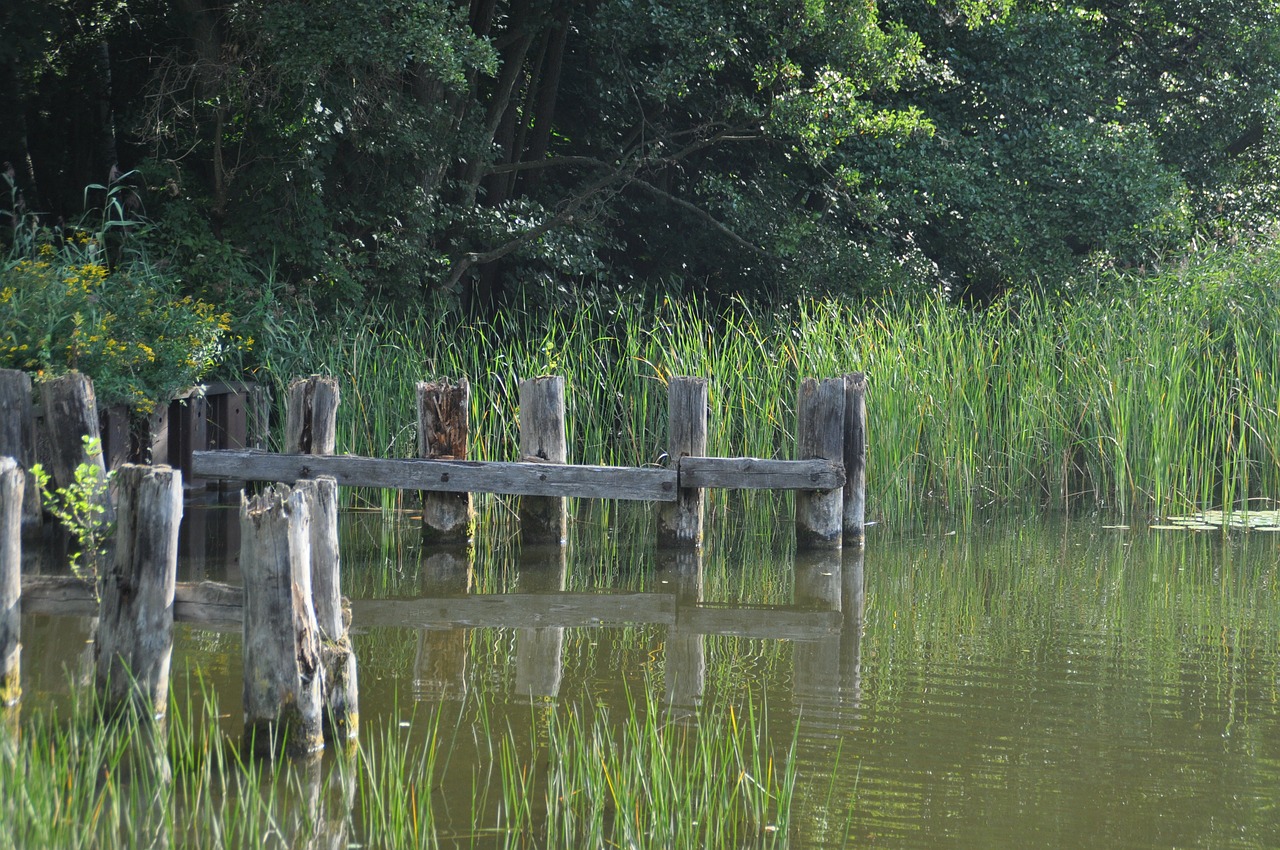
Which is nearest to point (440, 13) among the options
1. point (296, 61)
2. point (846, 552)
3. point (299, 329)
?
point (296, 61)

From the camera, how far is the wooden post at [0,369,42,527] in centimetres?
712

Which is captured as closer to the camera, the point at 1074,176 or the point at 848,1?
the point at 848,1

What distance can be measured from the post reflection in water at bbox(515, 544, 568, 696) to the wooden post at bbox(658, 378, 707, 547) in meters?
0.74

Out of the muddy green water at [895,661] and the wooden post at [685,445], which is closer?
the muddy green water at [895,661]

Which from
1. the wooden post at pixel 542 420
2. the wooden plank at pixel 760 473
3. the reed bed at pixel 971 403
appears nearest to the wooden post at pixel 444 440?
the wooden post at pixel 542 420

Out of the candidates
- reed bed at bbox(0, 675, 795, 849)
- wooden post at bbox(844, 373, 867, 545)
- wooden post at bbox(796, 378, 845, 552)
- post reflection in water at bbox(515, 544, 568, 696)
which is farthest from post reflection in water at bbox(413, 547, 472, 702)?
wooden post at bbox(844, 373, 867, 545)

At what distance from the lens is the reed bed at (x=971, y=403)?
400 inches

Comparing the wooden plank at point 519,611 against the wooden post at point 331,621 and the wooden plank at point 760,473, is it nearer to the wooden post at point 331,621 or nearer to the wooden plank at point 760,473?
the wooden plank at point 760,473

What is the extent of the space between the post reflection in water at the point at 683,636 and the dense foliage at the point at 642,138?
484cm

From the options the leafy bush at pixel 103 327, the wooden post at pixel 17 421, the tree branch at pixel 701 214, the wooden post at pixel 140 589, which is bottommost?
the wooden post at pixel 140 589

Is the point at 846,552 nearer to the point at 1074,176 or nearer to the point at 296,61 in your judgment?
the point at 296,61

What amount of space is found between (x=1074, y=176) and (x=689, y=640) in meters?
10.8

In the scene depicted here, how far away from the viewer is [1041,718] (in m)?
5.17

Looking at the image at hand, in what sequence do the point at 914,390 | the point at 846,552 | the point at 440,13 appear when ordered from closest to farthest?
1. the point at 846,552
2. the point at 914,390
3. the point at 440,13
